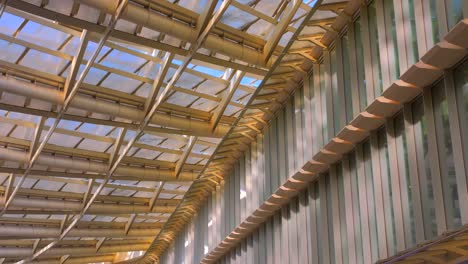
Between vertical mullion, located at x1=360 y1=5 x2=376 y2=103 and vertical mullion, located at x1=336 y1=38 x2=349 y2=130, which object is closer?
vertical mullion, located at x1=360 y1=5 x2=376 y2=103

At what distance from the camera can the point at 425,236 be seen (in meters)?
14.6

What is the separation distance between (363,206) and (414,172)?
2.93 meters

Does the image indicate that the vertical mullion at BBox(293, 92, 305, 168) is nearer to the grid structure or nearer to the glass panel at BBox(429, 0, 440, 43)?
the grid structure

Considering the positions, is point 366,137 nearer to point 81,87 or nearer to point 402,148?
point 402,148

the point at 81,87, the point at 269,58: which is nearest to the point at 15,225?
the point at 81,87

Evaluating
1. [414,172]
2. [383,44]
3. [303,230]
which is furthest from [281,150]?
[414,172]

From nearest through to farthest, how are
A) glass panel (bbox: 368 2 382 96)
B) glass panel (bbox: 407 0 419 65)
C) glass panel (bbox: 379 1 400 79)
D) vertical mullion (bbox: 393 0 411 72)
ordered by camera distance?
1. glass panel (bbox: 407 0 419 65)
2. vertical mullion (bbox: 393 0 411 72)
3. glass panel (bbox: 379 1 400 79)
4. glass panel (bbox: 368 2 382 96)

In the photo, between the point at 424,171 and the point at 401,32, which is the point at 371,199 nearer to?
the point at 424,171

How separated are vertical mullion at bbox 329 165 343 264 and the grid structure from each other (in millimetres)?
4111

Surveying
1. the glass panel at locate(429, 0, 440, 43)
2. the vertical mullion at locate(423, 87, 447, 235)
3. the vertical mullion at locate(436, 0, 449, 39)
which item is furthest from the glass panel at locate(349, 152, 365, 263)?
the vertical mullion at locate(436, 0, 449, 39)

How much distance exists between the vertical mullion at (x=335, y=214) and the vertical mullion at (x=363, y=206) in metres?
1.44

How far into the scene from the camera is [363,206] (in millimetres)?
17875

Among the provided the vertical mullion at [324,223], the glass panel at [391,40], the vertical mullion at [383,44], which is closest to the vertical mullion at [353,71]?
the vertical mullion at [383,44]

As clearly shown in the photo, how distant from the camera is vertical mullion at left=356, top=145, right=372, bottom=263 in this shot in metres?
17.4
